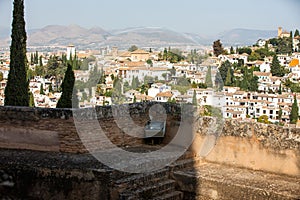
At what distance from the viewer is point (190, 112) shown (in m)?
6.23

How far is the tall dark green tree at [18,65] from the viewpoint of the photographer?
44.5ft

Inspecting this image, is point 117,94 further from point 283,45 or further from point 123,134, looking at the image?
point 283,45

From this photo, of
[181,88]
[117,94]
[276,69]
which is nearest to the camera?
A: [181,88]

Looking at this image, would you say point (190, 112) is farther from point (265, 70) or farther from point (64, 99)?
point (265, 70)

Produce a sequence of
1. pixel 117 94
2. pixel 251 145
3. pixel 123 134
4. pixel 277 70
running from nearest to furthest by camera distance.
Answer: pixel 251 145
pixel 123 134
pixel 117 94
pixel 277 70

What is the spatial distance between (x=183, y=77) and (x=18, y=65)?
7.58 m

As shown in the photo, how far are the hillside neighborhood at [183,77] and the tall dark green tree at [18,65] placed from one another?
1455mm

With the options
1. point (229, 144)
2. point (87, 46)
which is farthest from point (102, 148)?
point (87, 46)

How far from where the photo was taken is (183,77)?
811 cm

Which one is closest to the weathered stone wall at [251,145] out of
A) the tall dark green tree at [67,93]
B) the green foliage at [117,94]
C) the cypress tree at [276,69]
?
the green foliage at [117,94]

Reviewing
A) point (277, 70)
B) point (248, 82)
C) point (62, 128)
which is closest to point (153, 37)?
point (62, 128)

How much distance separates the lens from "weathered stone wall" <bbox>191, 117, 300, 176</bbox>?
523 cm

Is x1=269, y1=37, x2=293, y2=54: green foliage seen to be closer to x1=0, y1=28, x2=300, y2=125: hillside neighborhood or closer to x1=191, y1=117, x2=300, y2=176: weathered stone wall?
x1=0, y1=28, x2=300, y2=125: hillside neighborhood

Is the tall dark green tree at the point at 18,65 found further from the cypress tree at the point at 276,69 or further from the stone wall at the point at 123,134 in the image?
the cypress tree at the point at 276,69
